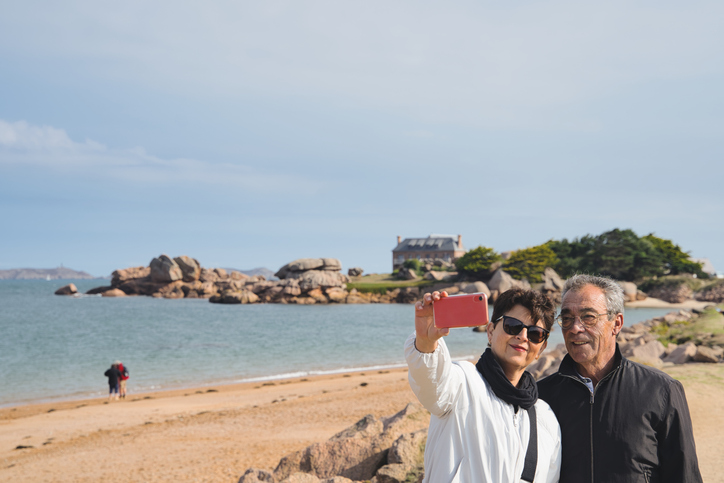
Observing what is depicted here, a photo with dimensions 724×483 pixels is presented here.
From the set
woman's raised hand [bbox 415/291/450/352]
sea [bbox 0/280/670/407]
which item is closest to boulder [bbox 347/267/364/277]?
sea [bbox 0/280/670/407]

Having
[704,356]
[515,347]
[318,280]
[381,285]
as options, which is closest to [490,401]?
[515,347]

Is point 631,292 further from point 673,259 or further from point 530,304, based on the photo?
point 530,304

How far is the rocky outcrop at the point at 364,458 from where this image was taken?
510cm

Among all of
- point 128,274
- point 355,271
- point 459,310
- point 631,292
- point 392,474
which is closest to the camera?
point 459,310

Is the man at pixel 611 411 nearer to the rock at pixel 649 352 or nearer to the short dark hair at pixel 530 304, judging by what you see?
the short dark hair at pixel 530 304

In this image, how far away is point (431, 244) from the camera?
98.3 m

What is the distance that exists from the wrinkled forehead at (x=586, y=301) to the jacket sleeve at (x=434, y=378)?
0.93 metres

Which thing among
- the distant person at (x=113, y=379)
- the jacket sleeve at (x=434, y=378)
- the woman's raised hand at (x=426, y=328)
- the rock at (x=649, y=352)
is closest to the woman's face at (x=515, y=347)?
the jacket sleeve at (x=434, y=378)

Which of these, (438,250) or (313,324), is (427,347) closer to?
(313,324)

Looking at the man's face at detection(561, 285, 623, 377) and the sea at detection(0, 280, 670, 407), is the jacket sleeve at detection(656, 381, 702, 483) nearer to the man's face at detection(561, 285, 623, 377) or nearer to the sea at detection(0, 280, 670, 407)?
the man's face at detection(561, 285, 623, 377)

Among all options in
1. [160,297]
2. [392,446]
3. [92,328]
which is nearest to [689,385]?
[392,446]

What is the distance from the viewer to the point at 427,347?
2182 mm

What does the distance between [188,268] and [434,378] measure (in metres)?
79.6

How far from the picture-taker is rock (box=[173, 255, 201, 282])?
254 ft
